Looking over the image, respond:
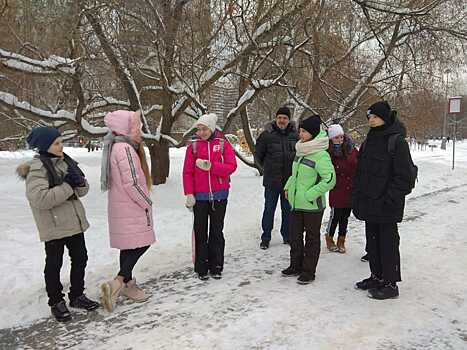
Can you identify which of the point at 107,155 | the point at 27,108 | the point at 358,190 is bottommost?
the point at 358,190

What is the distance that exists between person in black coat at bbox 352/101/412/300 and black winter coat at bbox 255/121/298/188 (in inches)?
65.6

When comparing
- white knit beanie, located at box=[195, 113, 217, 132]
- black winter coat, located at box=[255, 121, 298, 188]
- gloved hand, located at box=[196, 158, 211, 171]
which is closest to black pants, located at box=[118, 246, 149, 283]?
gloved hand, located at box=[196, 158, 211, 171]

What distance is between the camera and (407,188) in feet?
13.3

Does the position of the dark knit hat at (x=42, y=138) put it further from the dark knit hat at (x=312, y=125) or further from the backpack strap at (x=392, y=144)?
the backpack strap at (x=392, y=144)

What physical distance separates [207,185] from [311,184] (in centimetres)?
112

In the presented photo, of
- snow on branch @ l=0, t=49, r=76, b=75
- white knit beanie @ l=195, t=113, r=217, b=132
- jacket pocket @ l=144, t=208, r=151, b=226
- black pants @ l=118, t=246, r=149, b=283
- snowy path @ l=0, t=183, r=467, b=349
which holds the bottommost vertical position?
snowy path @ l=0, t=183, r=467, b=349

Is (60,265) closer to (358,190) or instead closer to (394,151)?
(358,190)

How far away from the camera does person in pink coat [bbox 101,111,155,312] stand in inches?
155

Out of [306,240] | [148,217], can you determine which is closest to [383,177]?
[306,240]

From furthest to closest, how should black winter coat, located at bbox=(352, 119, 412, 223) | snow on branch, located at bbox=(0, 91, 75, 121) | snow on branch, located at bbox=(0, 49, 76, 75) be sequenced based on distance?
snow on branch, located at bbox=(0, 91, 75, 121) < snow on branch, located at bbox=(0, 49, 76, 75) < black winter coat, located at bbox=(352, 119, 412, 223)

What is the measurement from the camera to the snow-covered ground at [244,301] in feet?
11.3

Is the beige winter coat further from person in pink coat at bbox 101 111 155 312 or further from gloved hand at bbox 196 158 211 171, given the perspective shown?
gloved hand at bbox 196 158 211 171

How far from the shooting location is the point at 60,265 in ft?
12.6

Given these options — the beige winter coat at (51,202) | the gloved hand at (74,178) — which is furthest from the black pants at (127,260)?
the gloved hand at (74,178)
